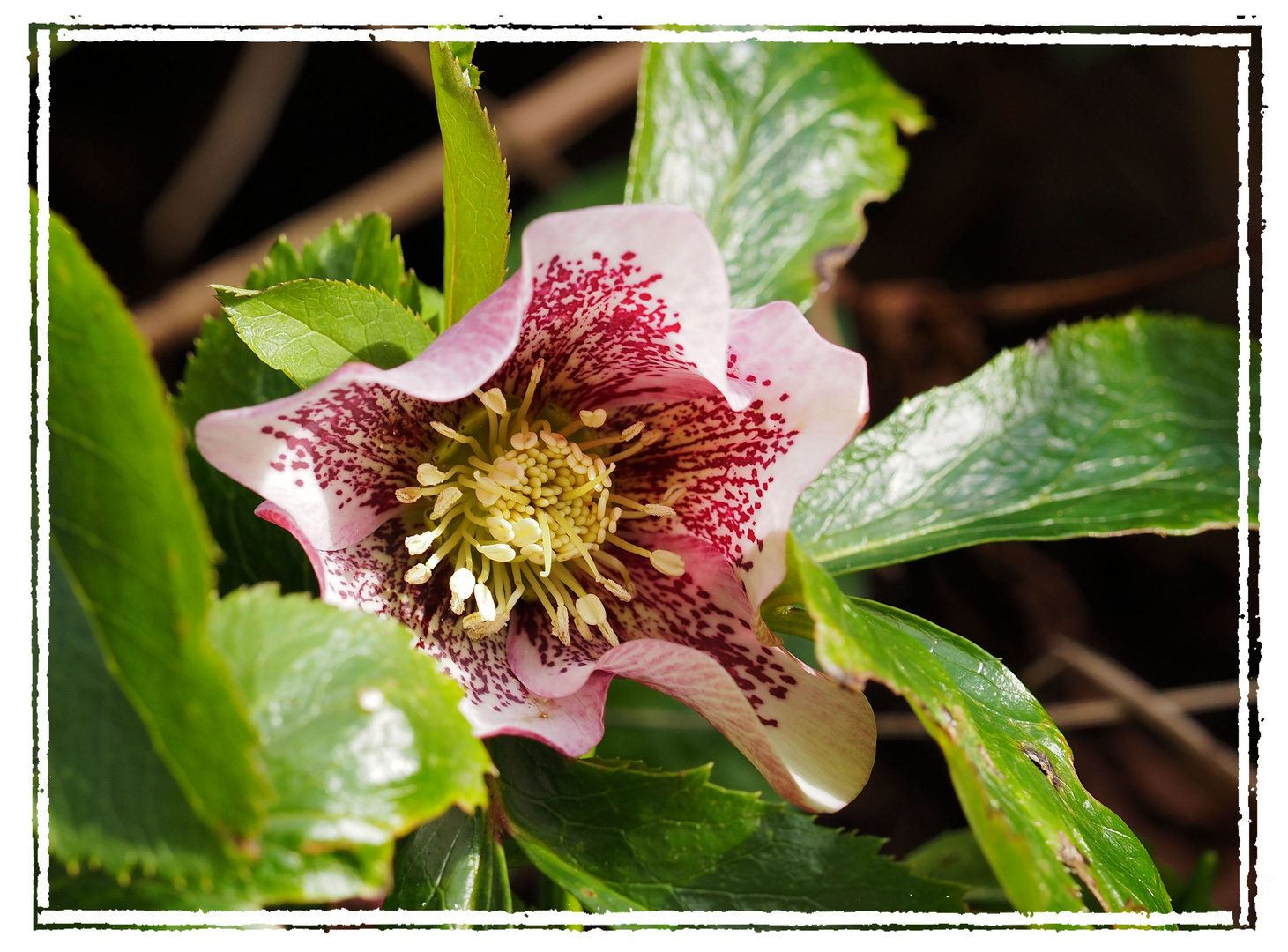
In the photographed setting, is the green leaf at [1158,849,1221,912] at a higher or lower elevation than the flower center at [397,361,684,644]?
lower

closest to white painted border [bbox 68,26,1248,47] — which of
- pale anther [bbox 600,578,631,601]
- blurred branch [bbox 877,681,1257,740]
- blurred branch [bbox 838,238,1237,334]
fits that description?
pale anther [bbox 600,578,631,601]

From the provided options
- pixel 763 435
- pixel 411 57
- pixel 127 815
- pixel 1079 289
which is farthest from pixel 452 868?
pixel 1079 289

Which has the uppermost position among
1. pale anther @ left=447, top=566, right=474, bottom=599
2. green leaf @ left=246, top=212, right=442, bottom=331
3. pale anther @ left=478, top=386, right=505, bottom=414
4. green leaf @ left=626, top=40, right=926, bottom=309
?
green leaf @ left=626, top=40, right=926, bottom=309

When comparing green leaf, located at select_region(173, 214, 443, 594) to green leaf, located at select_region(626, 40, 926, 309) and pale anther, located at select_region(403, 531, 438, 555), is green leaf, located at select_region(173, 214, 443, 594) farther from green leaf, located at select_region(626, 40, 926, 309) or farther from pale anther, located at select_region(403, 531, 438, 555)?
green leaf, located at select_region(626, 40, 926, 309)

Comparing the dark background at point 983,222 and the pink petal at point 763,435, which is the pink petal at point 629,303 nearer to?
the pink petal at point 763,435

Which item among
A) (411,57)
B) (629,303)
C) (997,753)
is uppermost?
(411,57)

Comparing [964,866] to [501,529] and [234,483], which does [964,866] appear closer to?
[501,529]

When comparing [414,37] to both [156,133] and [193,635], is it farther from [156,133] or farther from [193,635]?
[156,133]
